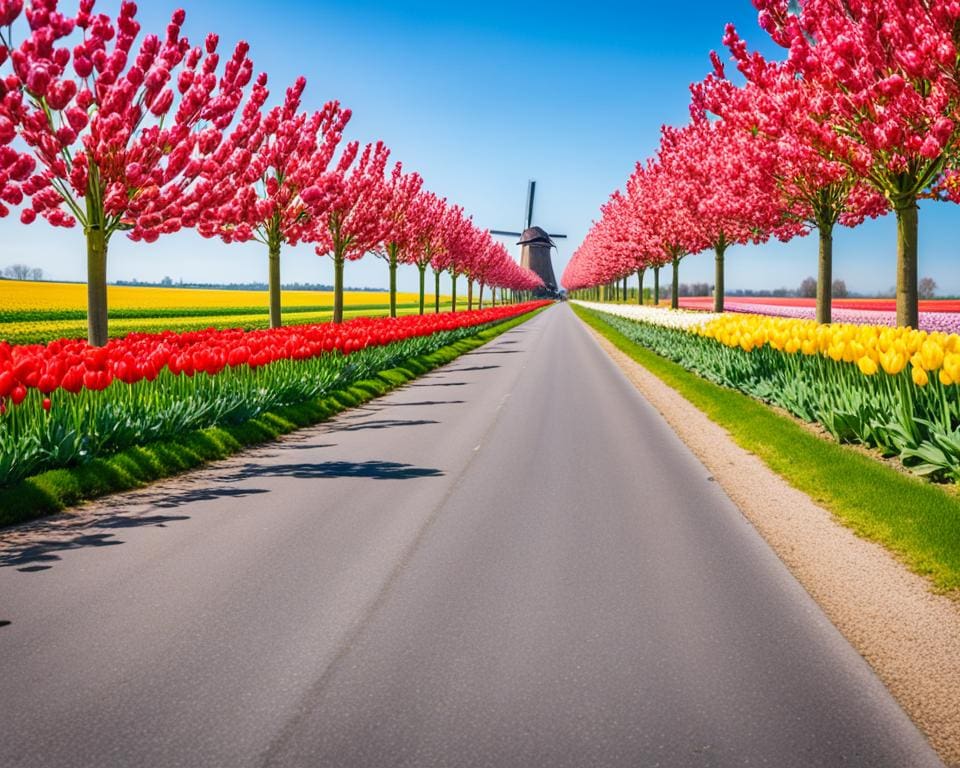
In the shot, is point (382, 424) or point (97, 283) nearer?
point (382, 424)

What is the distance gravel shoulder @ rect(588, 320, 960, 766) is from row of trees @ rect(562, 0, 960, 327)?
7.01 m

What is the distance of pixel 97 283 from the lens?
1609cm

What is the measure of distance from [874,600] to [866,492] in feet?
10.1

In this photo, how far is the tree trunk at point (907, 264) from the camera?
17578 mm

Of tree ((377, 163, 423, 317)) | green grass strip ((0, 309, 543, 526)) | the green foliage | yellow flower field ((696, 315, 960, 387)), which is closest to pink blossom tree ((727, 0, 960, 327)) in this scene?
yellow flower field ((696, 315, 960, 387))

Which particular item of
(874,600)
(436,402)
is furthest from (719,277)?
(874,600)

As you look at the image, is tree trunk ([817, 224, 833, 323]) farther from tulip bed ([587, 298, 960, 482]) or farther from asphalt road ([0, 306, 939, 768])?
asphalt road ([0, 306, 939, 768])

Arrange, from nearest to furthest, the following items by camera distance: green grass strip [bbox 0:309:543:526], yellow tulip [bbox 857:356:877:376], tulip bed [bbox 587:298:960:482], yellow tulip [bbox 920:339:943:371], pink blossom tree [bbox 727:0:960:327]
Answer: green grass strip [bbox 0:309:543:526] < tulip bed [bbox 587:298:960:482] < yellow tulip [bbox 920:339:943:371] < yellow tulip [bbox 857:356:877:376] < pink blossom tree [bbox 727:0:960:327]

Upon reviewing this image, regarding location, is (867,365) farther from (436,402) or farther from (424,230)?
(424,230)

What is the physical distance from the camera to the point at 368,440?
12.9 meters

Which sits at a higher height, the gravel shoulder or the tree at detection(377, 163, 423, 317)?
the tree at detection(377, 163, 423, 317)

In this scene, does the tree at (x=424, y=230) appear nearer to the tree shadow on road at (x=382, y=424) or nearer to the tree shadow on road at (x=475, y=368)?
the tree shadow on road at (x=475, y=368)

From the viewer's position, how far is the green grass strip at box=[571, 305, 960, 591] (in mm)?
6770

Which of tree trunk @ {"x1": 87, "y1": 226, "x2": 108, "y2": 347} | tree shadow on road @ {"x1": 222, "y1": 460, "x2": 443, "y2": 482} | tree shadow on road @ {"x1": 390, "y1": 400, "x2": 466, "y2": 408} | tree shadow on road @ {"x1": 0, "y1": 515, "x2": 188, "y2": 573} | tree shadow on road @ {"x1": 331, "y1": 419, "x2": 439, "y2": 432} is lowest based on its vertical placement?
tree shadow on road @ {"x1": 0, "y1": 515, "x2": 188, "y2": 573}
